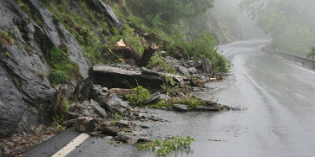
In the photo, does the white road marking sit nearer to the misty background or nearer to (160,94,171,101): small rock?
(160,94,171,101): small rock

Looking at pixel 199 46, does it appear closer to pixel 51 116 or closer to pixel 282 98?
pixel 282 98

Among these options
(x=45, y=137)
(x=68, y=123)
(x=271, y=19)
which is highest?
(x=271, y=19)

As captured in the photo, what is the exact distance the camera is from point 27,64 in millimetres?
6359

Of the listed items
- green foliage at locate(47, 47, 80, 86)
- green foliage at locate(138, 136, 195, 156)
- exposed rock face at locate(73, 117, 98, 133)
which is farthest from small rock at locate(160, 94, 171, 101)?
green foliage at locate(138, 136, 195, 156)

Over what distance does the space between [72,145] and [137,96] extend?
4500 millimetres

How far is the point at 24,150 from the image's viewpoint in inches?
179

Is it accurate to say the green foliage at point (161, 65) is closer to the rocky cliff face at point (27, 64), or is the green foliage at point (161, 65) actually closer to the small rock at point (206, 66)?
the small rock at point (206, 66)

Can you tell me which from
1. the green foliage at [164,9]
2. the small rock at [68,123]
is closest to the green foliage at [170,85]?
the small rock at [68,123]

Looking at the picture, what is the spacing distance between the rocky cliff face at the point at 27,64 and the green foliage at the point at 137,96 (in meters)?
1.78

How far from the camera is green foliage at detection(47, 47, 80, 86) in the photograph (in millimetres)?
7164

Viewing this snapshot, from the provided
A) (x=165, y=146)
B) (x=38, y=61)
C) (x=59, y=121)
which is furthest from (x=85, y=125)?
(x=38, y=61)

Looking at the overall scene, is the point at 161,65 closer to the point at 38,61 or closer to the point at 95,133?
the point at 38,61

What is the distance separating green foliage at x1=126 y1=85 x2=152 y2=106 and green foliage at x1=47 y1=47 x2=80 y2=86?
6.62ft

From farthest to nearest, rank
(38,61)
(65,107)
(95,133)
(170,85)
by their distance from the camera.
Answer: (170,85), (38,61), (65,107), (95,133)
